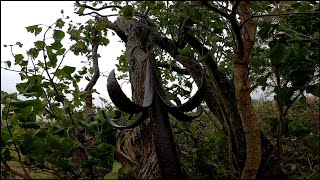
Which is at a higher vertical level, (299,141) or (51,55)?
(51,55)

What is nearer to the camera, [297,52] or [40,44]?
[297,52]

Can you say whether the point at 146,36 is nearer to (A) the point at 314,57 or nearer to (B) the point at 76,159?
(B) the point at 76,159

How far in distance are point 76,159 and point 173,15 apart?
1339 millimetres

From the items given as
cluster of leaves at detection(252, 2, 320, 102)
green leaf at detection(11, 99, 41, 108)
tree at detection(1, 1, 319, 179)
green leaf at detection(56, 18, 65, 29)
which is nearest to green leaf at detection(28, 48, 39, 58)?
tree at detection(1, 1, 319, 179)

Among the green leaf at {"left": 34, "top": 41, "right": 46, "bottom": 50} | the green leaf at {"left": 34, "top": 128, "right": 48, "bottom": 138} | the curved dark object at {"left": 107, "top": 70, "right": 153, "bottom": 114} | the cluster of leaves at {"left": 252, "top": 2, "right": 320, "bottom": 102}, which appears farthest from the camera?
the curved dark object at {"left": 107, "top": 70, "right": 153, "bottom": 114}

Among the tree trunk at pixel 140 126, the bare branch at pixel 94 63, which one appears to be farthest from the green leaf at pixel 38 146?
the bare branch at pixel 94 63

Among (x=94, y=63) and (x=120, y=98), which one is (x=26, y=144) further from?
(x=94, y=63)

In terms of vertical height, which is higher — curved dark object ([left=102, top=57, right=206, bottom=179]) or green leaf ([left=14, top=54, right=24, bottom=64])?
green leaf ([left=14, top=54, right=24, bottom=64])

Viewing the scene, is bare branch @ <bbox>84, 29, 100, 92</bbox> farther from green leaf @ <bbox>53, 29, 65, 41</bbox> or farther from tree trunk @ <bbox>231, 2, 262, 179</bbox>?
tree trunk @ <bbox>231, 2, 262, 179</bbox>

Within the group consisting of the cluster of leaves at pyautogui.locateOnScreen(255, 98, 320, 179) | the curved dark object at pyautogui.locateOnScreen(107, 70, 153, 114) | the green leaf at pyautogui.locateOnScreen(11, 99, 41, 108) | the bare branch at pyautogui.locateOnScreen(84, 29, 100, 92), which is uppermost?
the bare branch at pyautogui.locateOnScreen(84, 29, 100, 92)

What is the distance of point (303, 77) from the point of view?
2.11m

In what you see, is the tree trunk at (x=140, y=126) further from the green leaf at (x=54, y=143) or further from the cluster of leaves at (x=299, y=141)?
the cluster of leaves at (x=299, y=141)

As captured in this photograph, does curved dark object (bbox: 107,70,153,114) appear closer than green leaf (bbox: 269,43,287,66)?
No

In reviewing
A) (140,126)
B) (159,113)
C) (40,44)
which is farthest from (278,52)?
(40,44)
